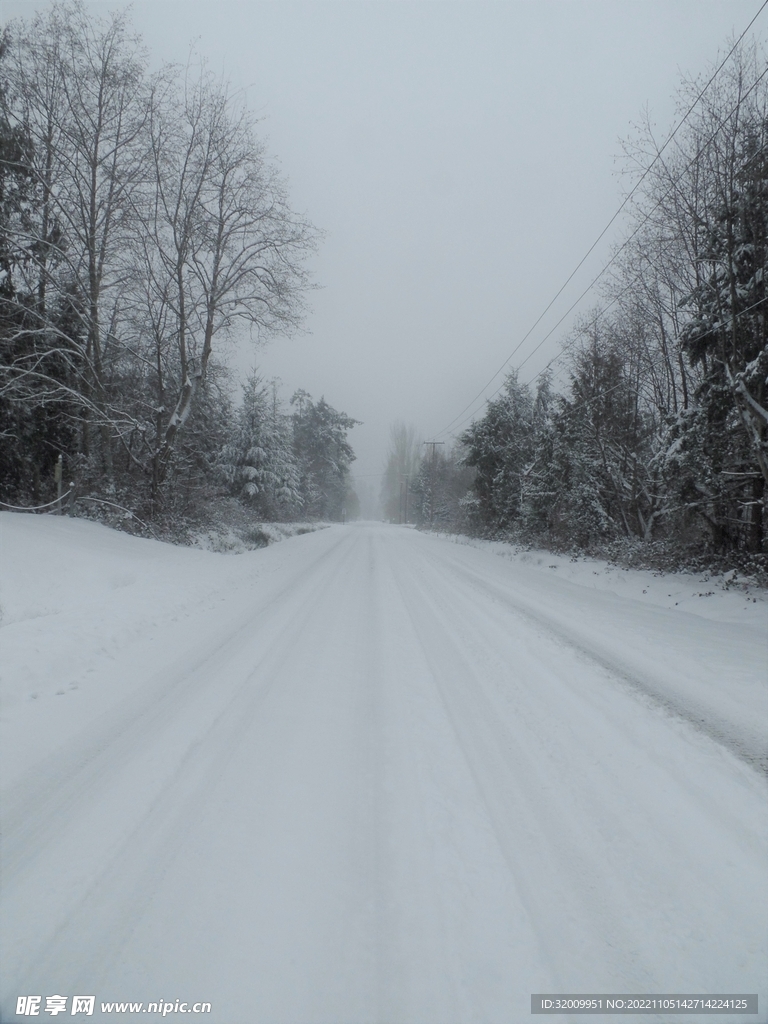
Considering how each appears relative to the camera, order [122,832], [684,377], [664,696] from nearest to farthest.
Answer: [122,832] → [664,696] → [684,377]

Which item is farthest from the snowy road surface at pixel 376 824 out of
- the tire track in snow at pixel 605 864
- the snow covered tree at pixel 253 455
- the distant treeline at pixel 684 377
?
the snow covered tree at pixel 253 455

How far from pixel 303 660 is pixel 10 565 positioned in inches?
203

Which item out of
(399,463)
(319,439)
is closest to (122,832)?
(319,439)

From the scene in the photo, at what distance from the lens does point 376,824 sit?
2.22 m

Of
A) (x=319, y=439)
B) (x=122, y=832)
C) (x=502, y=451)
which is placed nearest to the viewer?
(x=122, y=832)

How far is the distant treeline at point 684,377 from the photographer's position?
26.4ft

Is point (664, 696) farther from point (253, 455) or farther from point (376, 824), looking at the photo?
point (253, 455)

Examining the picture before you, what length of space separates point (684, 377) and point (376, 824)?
12988 millimetres

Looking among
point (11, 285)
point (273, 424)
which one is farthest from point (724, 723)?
point (273, 424)

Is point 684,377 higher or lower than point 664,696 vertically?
higher

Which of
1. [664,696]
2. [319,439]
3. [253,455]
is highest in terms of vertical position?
[319,439]

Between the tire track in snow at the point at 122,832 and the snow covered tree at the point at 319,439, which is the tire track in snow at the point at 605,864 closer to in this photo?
the tire track in snow at the point at 122,832

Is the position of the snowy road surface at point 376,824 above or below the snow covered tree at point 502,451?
below

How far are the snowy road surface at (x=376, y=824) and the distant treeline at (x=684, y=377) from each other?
218 inches
